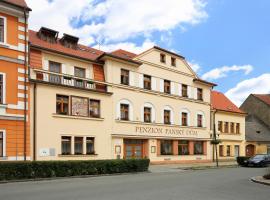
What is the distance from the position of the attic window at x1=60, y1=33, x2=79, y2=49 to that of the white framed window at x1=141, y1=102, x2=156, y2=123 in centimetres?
852

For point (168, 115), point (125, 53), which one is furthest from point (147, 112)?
point (125, 53)

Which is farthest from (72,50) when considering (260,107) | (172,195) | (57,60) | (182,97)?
(260,107)

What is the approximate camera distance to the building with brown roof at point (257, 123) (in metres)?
54.6

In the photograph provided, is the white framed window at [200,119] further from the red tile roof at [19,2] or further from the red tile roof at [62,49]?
the red tile roof at [19,2]

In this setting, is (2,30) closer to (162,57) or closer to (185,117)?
(162,57)

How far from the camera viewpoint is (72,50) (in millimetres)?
32438

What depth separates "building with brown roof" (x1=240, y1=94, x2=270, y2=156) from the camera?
179 feet

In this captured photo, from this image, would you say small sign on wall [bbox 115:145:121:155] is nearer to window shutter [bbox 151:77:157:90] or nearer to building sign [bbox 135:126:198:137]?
building sign [bbox 135:126:198:137]

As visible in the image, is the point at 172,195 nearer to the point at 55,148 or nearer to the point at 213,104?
the point at 55,148

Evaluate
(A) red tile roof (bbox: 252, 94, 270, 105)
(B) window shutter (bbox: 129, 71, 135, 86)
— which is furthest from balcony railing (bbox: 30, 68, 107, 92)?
(A) red tile roof (bbox: 252, 94, 270, 105)

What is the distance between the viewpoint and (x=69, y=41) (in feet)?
108

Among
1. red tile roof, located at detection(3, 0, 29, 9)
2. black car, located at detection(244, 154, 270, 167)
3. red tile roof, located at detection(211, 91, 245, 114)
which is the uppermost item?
red tile roof, located at detection(3, 0, 29, 9)

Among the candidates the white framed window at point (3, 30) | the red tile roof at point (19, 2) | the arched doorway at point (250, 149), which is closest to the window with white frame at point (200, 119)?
the arched doorway at point (250, 149)

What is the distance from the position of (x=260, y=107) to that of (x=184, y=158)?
2824cm
